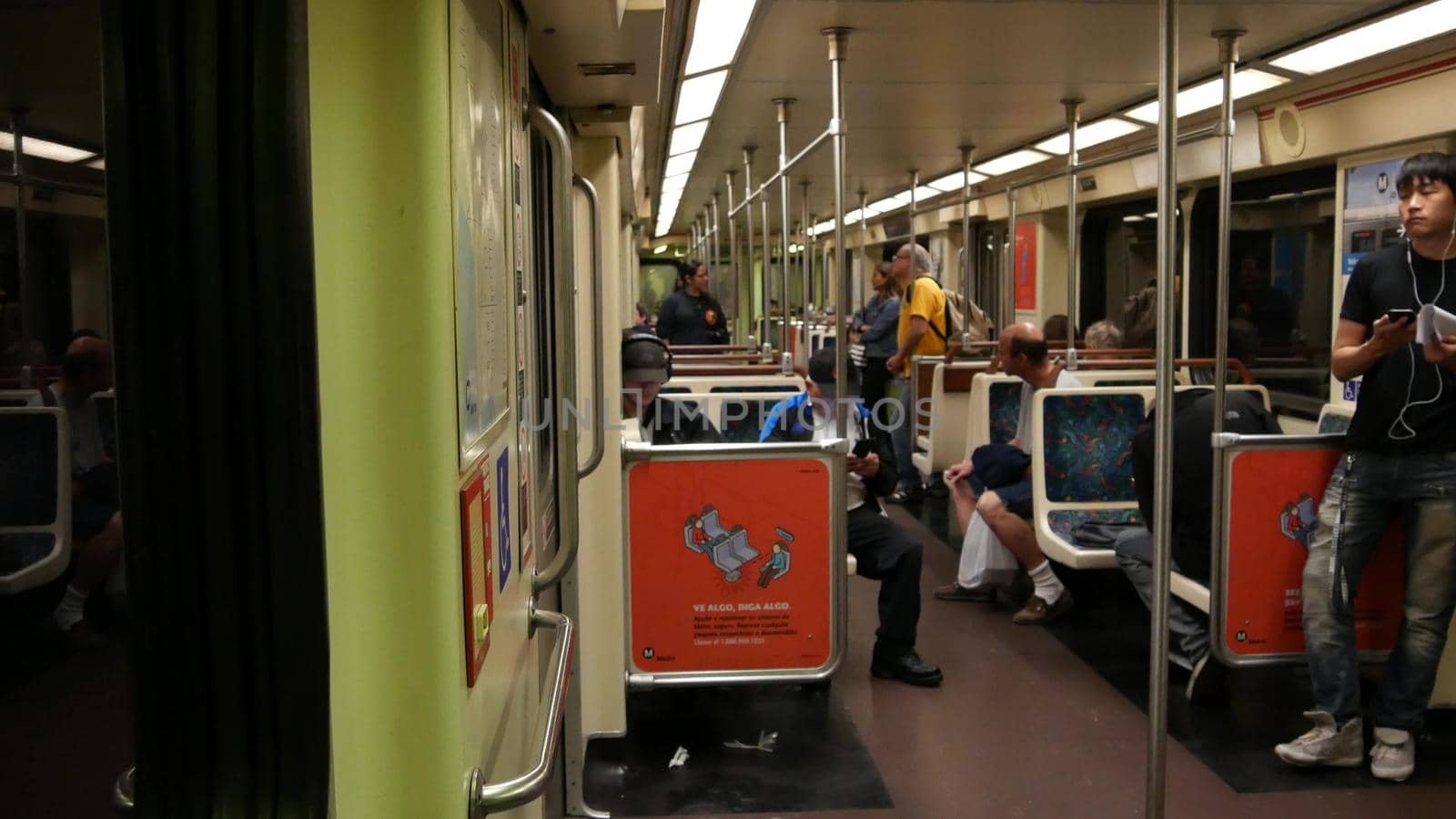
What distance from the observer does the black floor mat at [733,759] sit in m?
3.63

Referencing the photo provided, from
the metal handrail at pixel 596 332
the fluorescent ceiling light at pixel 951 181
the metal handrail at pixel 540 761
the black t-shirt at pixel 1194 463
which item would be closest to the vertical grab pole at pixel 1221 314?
the black t-shirt at pixel 1194 463

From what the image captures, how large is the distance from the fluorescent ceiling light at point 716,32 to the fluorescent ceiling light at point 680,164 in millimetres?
3463

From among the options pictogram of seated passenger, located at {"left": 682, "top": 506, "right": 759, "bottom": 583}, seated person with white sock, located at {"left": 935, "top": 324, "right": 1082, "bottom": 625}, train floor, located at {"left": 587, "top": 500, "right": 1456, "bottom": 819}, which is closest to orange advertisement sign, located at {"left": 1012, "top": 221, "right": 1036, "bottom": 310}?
seated person with white sock, located at {"left": 935, "top": 324, "right": 1082, "bottom": 625}

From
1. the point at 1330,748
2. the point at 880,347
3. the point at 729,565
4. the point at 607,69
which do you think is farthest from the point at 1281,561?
the point at 880,347

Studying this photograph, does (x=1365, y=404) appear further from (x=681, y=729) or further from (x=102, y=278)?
(x=102, y=278)

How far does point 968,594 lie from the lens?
5938 millimetres

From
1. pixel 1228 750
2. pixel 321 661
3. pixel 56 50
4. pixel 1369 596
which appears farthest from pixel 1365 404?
pixel 56 50

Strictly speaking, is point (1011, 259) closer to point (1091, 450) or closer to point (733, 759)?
A: point (1091, 450)

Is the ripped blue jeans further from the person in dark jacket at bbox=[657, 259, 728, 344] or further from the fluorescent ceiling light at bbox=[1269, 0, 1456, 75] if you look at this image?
the person in dark jacket at bbox=[657, 259, 728, 344]

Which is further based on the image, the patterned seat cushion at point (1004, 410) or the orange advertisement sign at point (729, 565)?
the patterned seat cushion at point (1004, 410)

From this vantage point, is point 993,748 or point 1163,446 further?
point 993,748

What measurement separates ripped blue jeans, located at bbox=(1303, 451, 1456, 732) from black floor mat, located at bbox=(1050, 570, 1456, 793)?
210mm

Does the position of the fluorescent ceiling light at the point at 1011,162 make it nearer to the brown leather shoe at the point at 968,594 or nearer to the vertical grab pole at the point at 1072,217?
the vertical grab pole at the point at 1072,217

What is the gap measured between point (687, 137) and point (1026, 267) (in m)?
4.39
